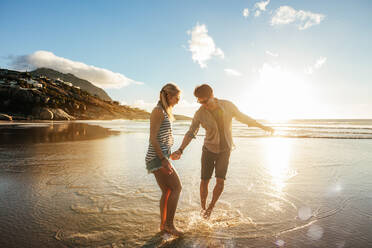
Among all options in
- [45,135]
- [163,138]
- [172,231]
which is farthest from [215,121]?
[45,135]

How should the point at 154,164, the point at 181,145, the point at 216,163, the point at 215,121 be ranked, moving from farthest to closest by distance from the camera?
the point at 216,163
the point at 215,121
the point at 181,145
the point at 154,164

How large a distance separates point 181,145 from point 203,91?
87cm

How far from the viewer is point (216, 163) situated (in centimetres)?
331

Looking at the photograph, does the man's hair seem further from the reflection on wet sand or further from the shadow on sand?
the reflection on wet sand

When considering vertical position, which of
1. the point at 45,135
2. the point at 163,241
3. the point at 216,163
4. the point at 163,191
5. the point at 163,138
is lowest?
the point at 163,241

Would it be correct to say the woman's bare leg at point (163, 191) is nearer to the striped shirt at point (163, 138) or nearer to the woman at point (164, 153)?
the woman at point (164, 153)

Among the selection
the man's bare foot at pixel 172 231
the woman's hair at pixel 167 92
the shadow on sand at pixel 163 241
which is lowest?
the shadow on sand at pixel 163 241

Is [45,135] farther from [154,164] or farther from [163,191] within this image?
[154,164]

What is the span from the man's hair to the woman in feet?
1.45

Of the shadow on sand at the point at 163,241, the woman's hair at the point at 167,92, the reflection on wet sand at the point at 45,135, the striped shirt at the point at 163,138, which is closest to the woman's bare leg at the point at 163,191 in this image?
the shadow on sand at the point at 163,241

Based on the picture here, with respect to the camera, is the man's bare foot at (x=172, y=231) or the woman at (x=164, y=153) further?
the man's bare foot at (x=172, y=231)

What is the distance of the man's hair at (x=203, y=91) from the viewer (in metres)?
3.09

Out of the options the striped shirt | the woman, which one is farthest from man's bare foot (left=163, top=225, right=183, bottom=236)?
the striped shirt

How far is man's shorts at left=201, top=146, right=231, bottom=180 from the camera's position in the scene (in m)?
3.25
